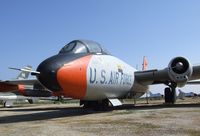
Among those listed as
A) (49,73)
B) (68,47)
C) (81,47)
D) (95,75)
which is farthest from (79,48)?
(49,73)

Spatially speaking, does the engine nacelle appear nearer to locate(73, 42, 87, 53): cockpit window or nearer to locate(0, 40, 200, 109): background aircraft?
locate(0, 40, 200, 109): background aircraft

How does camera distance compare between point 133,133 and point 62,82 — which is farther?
point 62,82

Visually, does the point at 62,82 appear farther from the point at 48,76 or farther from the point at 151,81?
the point at 151,81

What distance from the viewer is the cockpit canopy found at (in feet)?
45.3

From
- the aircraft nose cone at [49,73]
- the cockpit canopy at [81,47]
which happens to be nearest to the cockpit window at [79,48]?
the cockpit canopy at [81,47]

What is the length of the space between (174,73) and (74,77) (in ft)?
24.9

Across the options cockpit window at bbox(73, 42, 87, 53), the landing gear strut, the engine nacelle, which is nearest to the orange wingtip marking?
cockpit window at bbox(73, 42, 87, 53)

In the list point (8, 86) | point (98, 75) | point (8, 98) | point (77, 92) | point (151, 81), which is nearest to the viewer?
point (77, 92)

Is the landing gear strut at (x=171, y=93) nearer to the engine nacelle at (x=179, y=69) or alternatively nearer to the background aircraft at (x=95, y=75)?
the background aircraft at (x=95, y=75)

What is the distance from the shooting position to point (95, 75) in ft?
45.3

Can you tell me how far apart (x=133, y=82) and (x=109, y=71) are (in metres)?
4.09

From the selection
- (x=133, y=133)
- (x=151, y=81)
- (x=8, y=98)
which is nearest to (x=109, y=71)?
(x=151, y=81)

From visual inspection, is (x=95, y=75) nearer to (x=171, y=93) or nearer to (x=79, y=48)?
(x=79, y=48)

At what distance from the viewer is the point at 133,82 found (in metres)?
18.8
